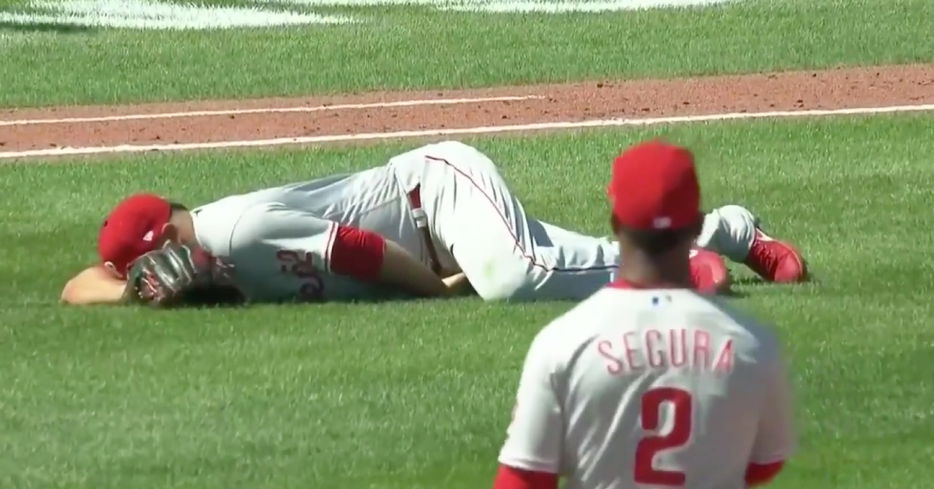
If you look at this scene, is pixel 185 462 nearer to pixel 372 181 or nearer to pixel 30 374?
pixel 30 374

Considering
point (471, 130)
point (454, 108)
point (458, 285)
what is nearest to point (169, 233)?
point (458, 285)

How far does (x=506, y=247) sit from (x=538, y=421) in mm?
3913

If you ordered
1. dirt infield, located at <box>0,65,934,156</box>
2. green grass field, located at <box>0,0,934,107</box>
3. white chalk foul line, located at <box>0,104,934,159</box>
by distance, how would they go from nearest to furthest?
1. white chalk foul line, located at <box>0,104,934,159</box>
2. dirt infield, located at <box>0,65,934,156</box>
3. green grass field, located at <box>0,0,934,107</box>

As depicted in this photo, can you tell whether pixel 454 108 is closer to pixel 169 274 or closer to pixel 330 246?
pixel 330 246

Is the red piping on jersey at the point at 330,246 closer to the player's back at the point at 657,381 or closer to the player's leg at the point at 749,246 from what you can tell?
the player's leg at the point at 749,246

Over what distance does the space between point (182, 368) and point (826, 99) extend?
26.0 feet

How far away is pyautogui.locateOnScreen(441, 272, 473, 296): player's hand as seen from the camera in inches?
300

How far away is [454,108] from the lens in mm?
13914

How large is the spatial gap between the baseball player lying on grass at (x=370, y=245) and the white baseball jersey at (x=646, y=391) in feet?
11.7

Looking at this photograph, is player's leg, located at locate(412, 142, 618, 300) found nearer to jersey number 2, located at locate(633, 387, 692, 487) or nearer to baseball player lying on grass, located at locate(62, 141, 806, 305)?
baseball player lying on grass, located at locate(62, 141, 806, 305)

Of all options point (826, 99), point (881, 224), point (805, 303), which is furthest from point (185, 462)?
point (826, 99)

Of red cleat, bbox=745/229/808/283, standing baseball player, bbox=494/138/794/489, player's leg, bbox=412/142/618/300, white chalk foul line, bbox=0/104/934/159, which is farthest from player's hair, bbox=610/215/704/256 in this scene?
white chalk foul line, bbox=0/104/934/159

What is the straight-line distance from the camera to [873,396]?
20.4 ft

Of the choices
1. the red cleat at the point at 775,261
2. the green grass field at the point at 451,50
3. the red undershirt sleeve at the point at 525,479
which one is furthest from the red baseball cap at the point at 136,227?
the green grass field at the point at 451,50
